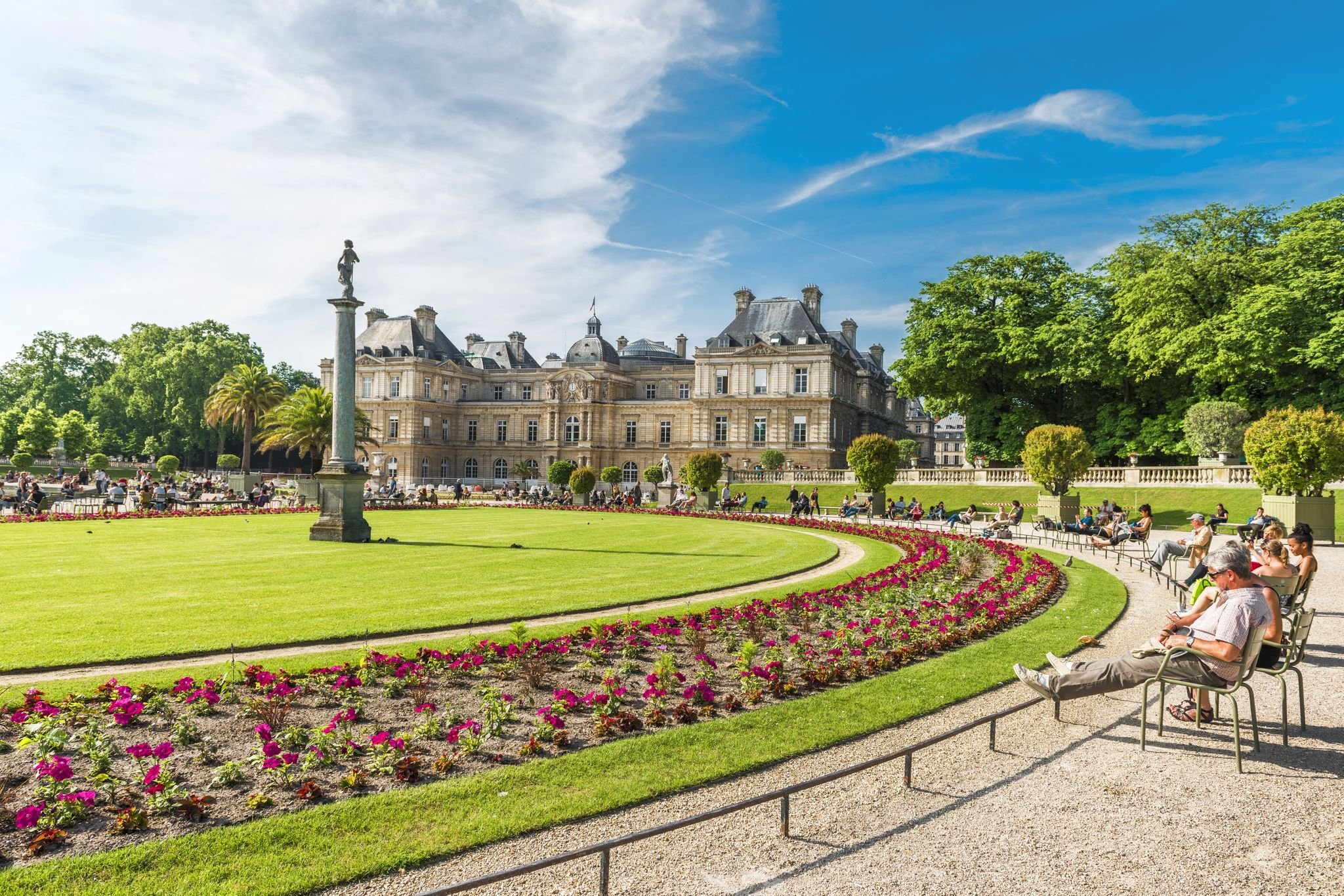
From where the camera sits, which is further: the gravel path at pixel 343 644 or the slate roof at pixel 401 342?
the slate roof at pixel 401 342

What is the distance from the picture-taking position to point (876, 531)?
26.0 metres

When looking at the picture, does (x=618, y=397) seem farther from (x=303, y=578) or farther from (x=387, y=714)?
(x=387, y=714)

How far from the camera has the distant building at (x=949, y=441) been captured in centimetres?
12925

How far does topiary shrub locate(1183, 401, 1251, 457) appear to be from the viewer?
118 feet

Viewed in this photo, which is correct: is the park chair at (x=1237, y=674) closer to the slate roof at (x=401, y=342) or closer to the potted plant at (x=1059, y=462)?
the potted plant at (x=1059, y=462)

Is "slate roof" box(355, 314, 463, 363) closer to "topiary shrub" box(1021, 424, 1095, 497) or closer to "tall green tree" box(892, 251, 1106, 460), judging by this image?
"tall green tree" box(892, 251, 1106, 460)

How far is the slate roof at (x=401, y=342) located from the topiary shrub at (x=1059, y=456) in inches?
2327

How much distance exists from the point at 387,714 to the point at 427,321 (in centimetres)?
7679

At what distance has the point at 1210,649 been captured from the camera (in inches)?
250

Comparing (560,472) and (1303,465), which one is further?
(560,472)

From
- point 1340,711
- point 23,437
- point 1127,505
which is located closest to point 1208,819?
point 1340,711

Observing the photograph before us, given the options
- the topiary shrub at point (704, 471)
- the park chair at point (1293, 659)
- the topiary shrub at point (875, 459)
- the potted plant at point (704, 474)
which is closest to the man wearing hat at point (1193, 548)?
the park chair at point (1293, 659)

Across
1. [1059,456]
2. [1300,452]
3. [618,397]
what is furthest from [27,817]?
[618,397]

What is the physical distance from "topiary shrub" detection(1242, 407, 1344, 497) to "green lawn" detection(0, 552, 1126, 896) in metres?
20.7
